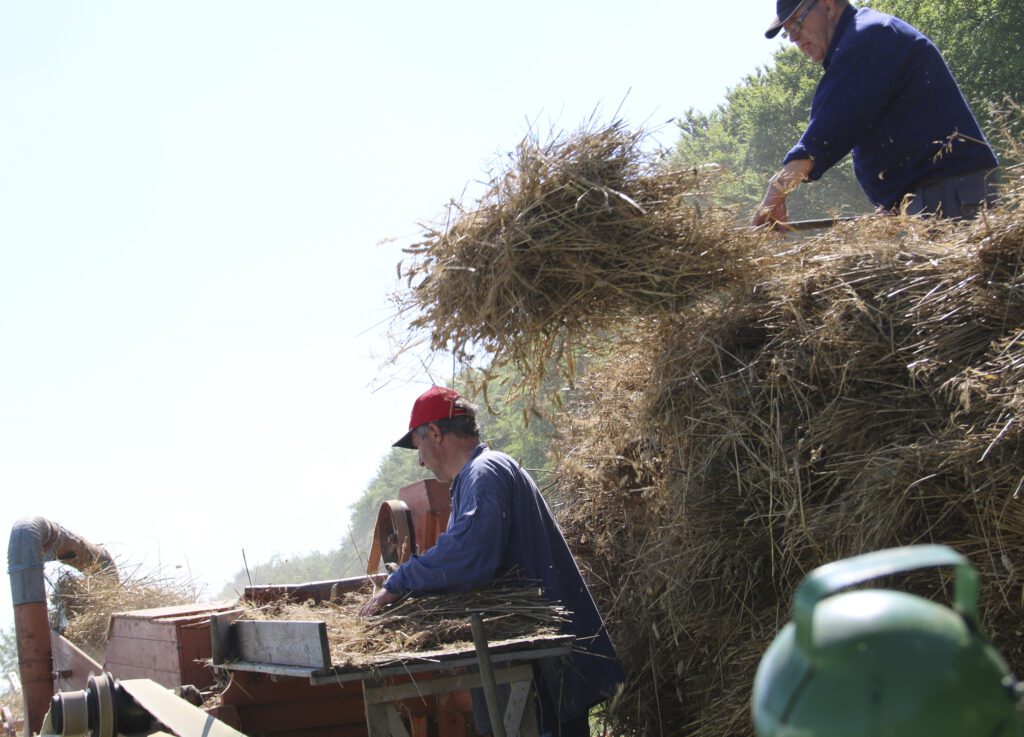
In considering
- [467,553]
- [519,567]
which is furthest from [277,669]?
[519,567]

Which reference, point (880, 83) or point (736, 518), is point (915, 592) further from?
point (880, 83)

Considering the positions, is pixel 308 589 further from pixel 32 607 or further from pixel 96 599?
pixel 96 599

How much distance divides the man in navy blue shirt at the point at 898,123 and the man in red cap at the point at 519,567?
1533 millimetres

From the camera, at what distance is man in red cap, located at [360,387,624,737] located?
366 centimetres

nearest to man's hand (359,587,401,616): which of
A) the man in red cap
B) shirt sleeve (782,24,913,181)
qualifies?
the man in red cap

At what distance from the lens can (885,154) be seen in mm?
4320

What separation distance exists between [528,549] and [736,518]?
0.81 metres

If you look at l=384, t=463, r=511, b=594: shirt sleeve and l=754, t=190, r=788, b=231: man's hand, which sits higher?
l=754, t=190, r=788, b=231: man's hand

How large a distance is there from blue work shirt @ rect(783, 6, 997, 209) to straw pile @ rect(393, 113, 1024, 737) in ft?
2.13

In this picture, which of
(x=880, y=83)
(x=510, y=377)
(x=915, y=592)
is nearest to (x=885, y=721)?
(x=915, y=592)

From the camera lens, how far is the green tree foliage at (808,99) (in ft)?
67.7

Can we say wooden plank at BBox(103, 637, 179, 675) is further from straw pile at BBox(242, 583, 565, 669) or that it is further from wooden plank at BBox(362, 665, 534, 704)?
wooden plank at BBox(362, 665, 534, 704)

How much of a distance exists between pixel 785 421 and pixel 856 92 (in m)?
1.59

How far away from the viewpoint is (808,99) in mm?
33719
